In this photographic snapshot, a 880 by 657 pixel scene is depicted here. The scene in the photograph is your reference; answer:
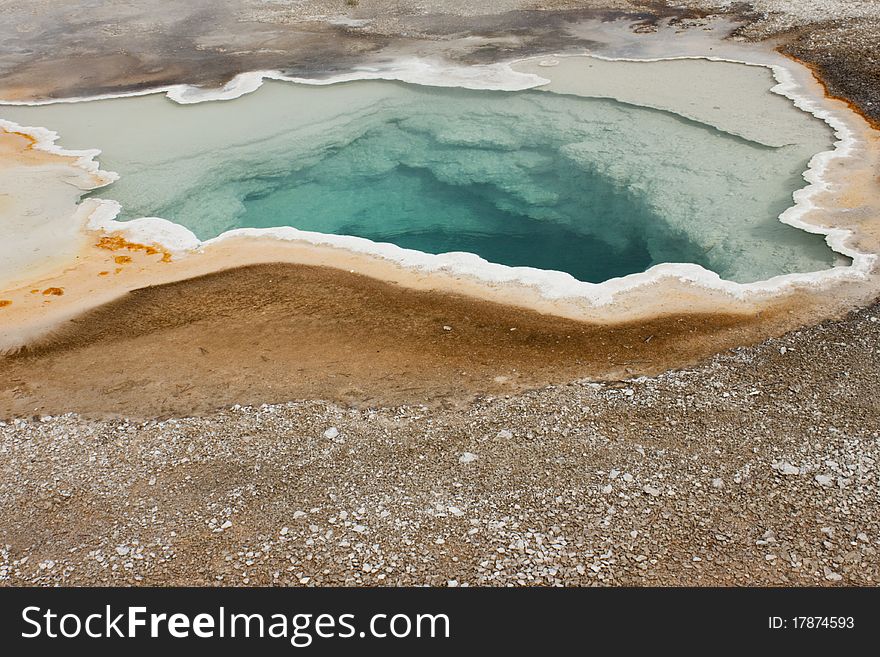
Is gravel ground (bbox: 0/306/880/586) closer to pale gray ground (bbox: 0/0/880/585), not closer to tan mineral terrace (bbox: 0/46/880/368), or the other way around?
pale gray ground (bbox: 0/0/880/585)

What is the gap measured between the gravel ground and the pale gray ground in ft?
0.05

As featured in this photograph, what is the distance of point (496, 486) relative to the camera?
20.1ft

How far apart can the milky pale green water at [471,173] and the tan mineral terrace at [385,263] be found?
1.63ft

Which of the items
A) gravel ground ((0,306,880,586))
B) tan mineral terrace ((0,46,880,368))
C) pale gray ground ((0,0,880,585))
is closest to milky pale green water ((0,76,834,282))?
tan mineral terrace ((0,46,880,368))

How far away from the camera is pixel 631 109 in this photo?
45.7ft

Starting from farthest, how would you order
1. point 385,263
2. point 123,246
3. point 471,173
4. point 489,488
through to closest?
point 471,173
point 123,246
point 385,263
point 489,488

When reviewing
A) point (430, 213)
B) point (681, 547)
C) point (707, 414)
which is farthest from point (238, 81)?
point (681, 547)

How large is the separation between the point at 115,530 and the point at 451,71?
12981 millimetres

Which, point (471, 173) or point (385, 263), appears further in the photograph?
point (471, 173)

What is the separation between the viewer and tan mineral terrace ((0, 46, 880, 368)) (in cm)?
829

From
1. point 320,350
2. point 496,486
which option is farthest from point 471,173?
point 496,486

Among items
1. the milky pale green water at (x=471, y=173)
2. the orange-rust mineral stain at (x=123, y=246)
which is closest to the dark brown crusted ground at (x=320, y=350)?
the orange-rust mineral stain at (x=123, y=246)

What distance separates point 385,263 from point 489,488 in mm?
4106

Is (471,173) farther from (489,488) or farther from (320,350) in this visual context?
→ (489,488)
